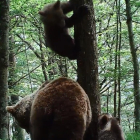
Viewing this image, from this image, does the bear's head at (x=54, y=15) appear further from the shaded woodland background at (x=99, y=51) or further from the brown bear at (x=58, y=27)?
the shaded woodland background at (x=99, y=51)

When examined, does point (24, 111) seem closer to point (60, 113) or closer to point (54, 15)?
point (60, 113)

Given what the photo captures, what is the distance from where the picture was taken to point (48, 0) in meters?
11.1

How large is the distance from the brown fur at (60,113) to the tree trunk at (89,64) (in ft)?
2.06

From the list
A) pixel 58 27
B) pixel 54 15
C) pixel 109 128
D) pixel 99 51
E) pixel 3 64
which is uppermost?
pixel 99 51

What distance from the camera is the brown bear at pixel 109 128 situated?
4211 millimetres

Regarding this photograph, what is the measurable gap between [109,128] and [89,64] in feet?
3.32

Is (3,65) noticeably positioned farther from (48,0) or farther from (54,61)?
(54,61)

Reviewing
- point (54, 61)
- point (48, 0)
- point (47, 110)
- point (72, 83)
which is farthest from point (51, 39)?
point (54, 61)

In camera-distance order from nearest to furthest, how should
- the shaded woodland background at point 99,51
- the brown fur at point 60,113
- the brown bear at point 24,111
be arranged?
the brown fur at point 60,113
the brown bear at point 24,111
the shaded woodland background at point 99,51

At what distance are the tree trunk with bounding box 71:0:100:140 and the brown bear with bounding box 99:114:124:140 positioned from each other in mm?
108

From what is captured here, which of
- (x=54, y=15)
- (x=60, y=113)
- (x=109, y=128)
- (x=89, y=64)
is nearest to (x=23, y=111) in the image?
(x=60, y=113)

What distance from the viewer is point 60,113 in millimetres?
3217

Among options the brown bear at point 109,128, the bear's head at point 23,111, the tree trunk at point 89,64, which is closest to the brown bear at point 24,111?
the bear's head at point 23,111

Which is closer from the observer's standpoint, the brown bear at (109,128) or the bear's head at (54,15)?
the brown bear at (109,128)
